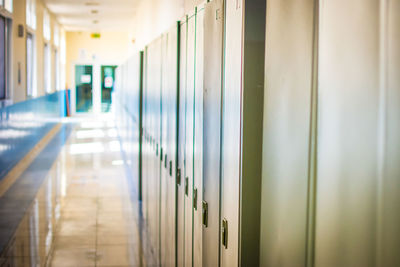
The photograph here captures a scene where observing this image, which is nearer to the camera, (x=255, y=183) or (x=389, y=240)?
(x=389, y=240)

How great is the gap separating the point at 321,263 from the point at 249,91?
2.18 feet

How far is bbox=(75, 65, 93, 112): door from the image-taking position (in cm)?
2388

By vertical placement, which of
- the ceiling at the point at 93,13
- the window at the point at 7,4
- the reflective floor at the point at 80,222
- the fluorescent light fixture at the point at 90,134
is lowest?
the reflective floor at the point at 80,222

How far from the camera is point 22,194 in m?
7.32

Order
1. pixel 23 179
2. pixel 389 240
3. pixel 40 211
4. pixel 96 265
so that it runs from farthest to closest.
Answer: pixel 23 179
pixel 40 211
pixel 96 265
pixel 389 240

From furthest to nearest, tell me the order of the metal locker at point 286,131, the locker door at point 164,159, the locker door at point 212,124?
the locker door at point 164,159
the locker door at point 212,124
the metal locker at point 286,131

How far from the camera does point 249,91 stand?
66.8 inches

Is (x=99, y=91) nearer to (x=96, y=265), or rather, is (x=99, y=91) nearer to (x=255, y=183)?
(x=96, y=265)

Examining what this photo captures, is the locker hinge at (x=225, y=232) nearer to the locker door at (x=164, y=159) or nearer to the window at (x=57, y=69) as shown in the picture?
the locker door at (x=164, y=159)

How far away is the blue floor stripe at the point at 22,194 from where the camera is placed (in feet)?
18.2

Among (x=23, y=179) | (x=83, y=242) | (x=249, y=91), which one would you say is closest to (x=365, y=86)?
(x=249, y=91)

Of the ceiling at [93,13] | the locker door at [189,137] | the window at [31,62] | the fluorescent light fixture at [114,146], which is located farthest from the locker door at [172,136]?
the ceiling at [93,13]

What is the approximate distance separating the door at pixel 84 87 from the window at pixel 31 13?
11259 millimetres

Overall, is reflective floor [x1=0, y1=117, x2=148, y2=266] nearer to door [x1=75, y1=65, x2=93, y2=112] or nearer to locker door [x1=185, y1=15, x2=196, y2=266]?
locker door [x1=185, y1=15, x2=196, y2=266]
